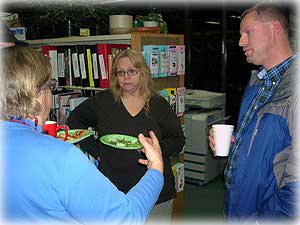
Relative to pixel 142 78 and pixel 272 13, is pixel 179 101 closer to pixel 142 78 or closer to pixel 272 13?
pixel 142 78

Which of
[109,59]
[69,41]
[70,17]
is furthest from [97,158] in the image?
[70,17]

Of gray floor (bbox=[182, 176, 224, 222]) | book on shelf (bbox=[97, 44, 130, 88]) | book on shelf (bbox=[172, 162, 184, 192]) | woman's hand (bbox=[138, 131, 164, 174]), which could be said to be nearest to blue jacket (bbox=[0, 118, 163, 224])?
woman's hand (bbox=[138, 131, 164, 174])

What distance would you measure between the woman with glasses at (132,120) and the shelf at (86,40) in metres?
0.33

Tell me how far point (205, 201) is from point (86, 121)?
2.22 m

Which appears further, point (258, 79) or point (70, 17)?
point (70, 17)

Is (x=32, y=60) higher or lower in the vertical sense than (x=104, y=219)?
higher

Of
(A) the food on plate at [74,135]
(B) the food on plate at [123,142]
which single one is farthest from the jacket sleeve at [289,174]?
(A) the food on plate at [74,135]

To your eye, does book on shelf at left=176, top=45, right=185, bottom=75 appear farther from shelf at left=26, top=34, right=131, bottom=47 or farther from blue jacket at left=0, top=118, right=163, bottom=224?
blue jacket at left=0, top=118, right=163, bottom=224

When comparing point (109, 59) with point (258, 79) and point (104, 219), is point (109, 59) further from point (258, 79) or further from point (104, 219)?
point (104, 219)

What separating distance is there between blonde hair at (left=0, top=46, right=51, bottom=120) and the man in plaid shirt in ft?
2.97

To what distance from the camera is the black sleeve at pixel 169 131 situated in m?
2.11

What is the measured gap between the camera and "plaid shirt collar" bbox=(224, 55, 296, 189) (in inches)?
57.6

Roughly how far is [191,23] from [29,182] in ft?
17.3

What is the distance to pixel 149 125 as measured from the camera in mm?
2084
